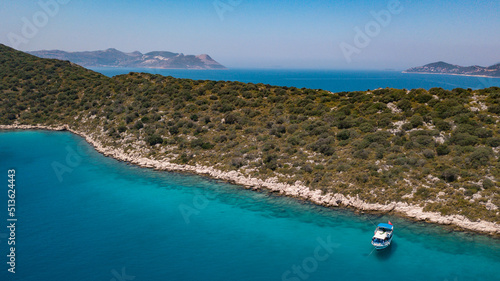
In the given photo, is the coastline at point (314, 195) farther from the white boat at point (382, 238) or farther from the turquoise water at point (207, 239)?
the white boat at point (382, 238)

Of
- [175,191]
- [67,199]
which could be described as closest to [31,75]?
[67,199]

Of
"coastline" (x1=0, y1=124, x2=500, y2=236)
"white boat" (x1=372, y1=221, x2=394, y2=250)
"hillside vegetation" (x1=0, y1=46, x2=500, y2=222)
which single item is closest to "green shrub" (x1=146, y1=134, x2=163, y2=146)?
"hillside vegetation" (x1=0, y1=46, x2=500, y2=222)

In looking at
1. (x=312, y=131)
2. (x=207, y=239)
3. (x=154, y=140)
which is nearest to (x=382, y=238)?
(x=207, y=239)

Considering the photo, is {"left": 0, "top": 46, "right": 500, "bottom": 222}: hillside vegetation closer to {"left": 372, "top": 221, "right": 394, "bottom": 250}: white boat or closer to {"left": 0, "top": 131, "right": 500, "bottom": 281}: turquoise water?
{"left": 0, "top": 131, "right": 500, "bottom": 281}: turquoise water

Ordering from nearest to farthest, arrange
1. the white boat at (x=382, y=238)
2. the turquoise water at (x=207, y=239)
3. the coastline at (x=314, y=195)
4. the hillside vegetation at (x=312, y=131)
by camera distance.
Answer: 1. the turquoise water at (x=207, y=239)
2. the white boat at (x=382, y=238)
3. the coastline at (x=314, y=195)
4. the hillside vegetation at (x=312, y=131)

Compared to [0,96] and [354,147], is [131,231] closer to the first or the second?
[354,147]

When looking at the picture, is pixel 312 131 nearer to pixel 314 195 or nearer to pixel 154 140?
pixel 314 195

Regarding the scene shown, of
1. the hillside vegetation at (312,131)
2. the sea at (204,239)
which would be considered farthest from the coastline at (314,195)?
the sea at (204,239)

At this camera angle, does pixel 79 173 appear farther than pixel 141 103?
No
